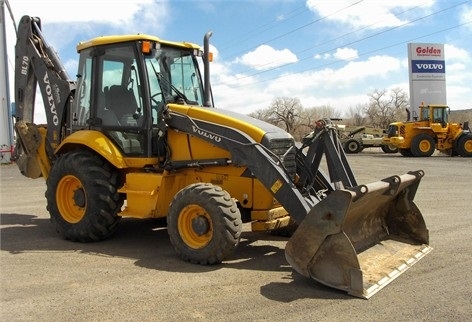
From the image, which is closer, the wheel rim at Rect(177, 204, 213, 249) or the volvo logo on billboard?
the wheel rim at Rect(177, 204, 213, 249)

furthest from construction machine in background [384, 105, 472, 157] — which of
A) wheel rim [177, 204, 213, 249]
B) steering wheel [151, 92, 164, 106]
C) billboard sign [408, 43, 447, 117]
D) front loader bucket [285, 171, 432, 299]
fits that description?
wheel rim [177, 204, 213, 249]

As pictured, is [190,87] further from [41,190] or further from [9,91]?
[9,91]

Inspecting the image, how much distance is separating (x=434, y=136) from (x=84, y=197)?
24032 mm

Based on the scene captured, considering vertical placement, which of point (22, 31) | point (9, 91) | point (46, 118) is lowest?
point (46, 118)

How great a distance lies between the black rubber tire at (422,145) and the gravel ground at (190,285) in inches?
792

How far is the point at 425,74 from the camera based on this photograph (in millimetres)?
40188

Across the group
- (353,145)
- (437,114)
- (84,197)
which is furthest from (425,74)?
(84,197)

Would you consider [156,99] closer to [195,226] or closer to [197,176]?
[197,176]

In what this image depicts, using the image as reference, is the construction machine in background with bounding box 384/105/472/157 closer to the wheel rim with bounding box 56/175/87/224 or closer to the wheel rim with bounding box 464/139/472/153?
the wheel rim with bounding box 464/139/472/153

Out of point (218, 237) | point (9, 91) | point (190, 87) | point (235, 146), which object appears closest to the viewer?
point (218, 237)

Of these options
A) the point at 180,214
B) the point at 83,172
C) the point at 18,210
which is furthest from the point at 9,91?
the point at 180,214

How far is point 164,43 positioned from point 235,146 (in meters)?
2.04

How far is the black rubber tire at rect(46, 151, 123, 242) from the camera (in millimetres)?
6738

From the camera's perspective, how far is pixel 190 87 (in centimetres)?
728
